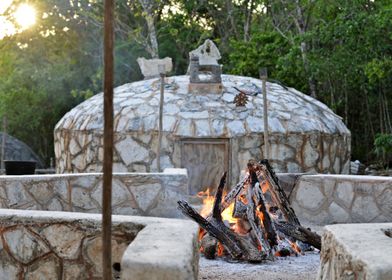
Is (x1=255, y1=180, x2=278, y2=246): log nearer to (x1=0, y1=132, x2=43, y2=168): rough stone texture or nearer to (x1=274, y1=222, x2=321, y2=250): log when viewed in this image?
(x1=274, y1=222, x2=321, y2=250): log

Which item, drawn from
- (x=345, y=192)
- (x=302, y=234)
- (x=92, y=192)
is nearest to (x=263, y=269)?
(x=302, y=234)

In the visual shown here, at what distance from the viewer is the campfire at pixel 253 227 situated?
611 cm

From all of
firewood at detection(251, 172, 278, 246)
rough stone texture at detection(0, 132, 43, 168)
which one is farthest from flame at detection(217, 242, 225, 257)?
rough stone texture at detection(0, 132, 43, 168)

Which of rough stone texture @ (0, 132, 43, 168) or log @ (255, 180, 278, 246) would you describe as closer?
log @ (255, 180, 278, 246)

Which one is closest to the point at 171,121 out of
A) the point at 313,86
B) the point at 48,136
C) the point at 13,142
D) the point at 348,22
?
the point at 348,22

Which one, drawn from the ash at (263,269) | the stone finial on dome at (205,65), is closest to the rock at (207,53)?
the stone finial on dome at (205,65)

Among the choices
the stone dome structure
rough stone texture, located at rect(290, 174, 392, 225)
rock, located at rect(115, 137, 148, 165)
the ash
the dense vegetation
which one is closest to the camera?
the ash

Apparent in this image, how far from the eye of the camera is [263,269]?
5.76 m

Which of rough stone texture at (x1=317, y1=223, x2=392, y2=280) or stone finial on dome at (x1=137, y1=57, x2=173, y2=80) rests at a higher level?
stone finial on dome at (x1=137, y1=57, x2=173, y2=80)

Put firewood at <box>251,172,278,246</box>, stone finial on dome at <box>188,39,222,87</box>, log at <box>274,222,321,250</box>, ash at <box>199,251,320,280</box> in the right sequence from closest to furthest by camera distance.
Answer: ash at <box>199,251,320,280</box> < firewood at <box>251,172,278,246</box> < log at <box>274,222,321,250</box> < stone finial on dome at <box>188,39,222,87</box>

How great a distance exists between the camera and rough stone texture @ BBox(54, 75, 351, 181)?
43.2 feet

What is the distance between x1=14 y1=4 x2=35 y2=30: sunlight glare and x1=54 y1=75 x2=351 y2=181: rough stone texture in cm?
947

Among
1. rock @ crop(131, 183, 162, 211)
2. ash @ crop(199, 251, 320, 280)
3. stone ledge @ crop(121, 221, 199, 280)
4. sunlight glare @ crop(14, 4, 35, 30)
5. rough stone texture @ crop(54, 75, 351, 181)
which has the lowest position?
ash @ crop(199, 251, 320, 280)

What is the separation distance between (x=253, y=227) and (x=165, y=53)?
18.7 metres
